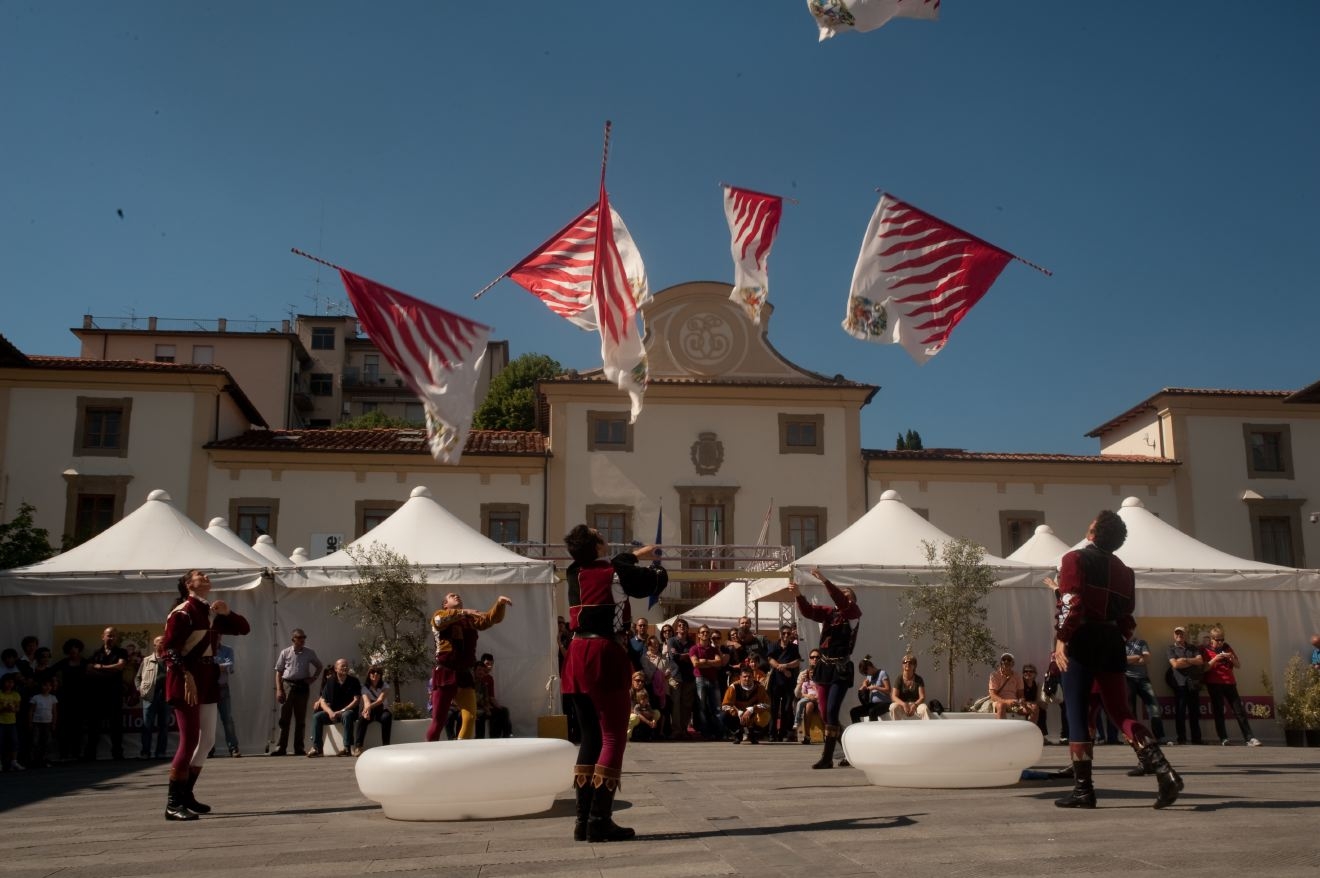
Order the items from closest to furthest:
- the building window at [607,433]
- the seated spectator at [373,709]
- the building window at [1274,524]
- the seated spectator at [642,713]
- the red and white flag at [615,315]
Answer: the red and white flag at [615,315] → the seated spectator at [373,709] → the seated spectator at [642,713] → the building window at [607,433] → the building window at [1274,524]

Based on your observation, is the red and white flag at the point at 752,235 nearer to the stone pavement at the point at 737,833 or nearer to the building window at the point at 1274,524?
the stone pavement at the point at 737,833

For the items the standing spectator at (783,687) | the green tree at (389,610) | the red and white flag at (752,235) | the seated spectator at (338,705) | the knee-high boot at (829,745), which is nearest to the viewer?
the knee-high boot at (829,745)

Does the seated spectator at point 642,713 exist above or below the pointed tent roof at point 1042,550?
below

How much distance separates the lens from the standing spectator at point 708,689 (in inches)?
721

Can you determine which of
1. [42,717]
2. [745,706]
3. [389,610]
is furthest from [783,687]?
[42,717]

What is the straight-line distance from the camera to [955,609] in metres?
17.2

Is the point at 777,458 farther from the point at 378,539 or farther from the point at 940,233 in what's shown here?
the point at 940,233

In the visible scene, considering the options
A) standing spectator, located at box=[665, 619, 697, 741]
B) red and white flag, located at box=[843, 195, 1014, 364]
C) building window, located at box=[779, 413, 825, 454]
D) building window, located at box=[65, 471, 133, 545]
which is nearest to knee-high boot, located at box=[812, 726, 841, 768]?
red and white flag, located at box=[843, 195, 1014, 364]

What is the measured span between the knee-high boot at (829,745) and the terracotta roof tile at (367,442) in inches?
860

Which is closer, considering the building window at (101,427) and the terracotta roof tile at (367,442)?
the building window at (101,427)

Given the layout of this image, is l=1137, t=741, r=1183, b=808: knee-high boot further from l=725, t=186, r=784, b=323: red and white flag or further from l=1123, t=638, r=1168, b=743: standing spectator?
l=1123, t=638, r=1168, b=743: standing spectator

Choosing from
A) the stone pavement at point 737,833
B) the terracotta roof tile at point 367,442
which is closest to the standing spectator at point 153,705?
the stone pavement at point 737,833

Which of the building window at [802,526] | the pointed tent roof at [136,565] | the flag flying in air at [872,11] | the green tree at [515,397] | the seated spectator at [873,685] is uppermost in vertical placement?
the green tree at [515,397]

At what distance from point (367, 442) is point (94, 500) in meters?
7.22
